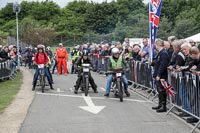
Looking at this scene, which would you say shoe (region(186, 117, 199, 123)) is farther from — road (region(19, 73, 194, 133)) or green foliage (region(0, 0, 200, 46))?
green foliage (region(0, 0, 200, 46))

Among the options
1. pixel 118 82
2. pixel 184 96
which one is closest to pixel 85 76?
pixel 118 82

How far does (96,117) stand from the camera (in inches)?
431

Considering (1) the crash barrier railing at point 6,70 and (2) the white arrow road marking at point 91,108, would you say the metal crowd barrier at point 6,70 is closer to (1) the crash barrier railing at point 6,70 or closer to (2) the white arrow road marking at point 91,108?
(1) the crash barrier railing at point 6,70

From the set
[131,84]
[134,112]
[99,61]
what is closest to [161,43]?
[134,112]

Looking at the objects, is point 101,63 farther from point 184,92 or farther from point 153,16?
point 184,92

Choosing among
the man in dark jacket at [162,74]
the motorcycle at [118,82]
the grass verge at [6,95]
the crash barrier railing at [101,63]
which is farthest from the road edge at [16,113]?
the crash barrier railing at [101,63]

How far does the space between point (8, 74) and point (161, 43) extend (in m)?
13.1

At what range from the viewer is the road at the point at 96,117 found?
945 cm

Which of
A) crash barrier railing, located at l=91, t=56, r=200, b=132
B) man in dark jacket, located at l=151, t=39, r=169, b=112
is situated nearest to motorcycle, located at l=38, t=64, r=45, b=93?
crash barrier railing, located at l=91, t=56, r=200, b=132

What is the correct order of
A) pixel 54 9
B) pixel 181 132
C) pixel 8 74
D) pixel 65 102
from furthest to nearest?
pixel 54 9
pixel 8 74
pixel 65 102
pixel 181 132

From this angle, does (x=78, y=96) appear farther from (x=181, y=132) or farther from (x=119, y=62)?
(x=181, y=132)

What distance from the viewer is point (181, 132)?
29.6 feet

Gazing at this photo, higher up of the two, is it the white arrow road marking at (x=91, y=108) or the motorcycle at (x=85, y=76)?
the motorcycle at (x=85, y=76)

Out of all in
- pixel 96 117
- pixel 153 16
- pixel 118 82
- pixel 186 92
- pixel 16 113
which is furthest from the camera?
pixel 153 16
